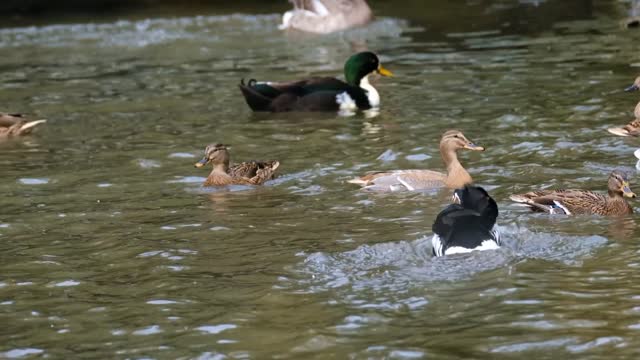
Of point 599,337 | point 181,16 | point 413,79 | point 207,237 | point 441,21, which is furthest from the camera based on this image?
point 181,16

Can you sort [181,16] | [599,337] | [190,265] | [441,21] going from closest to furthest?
[599,337]
[190,265]
[441,21]
[181,16]

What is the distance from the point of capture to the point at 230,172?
13.7 m

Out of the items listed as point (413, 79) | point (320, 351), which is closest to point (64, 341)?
point (320, 351)

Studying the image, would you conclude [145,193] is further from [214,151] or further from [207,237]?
[207,237]

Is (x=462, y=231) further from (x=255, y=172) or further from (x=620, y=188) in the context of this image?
(x=255, y=172)

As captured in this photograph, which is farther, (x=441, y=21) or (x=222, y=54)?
(x=441, y=21)

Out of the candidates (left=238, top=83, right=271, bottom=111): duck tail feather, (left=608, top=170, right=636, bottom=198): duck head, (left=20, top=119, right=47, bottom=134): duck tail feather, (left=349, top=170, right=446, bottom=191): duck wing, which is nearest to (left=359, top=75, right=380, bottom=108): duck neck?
(left=238, top=83, right=271, bottom=111): duck tail feather

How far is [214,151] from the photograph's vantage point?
535 inches

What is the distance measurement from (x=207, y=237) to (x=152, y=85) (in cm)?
989

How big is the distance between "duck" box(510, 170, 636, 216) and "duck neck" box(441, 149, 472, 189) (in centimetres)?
140

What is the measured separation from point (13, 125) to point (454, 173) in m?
6.60

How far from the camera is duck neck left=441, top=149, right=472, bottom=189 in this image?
1280 centimetres

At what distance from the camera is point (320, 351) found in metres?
8.09

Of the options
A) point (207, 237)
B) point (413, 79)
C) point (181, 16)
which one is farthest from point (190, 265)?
point (181, 16)
